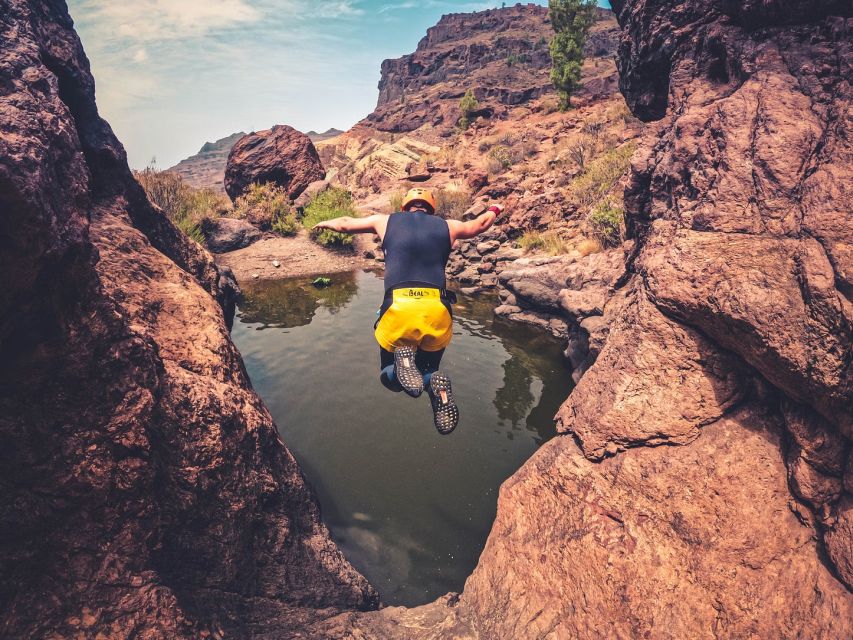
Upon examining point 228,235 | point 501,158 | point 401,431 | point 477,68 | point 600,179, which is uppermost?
point 477,68

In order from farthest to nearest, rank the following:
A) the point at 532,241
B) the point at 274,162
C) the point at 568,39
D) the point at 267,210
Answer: the point at 568,39
the point at 274,162
the point at 267,210
the point at 532,241

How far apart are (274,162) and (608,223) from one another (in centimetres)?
1973

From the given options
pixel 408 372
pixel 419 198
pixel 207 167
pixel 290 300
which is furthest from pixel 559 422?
pixel 207 167

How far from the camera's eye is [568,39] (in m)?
37.6

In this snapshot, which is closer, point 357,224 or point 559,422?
point 357,224

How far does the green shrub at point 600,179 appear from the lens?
55.5 feet

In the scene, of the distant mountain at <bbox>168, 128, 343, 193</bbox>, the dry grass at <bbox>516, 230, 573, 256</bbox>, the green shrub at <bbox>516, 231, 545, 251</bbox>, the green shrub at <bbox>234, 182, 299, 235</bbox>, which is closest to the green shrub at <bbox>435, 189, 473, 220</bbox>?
the dry grass at <bbox>516, 230, 573, 256</bbox>

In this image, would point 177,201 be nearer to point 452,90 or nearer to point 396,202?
point 396,202

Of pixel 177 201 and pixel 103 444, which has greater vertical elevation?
pixel 177 201

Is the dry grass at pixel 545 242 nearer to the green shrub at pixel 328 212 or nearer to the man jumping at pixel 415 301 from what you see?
the green shrub at pixel 328 212

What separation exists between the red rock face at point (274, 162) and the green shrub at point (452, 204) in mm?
8351

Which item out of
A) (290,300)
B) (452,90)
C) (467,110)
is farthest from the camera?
(452,90)

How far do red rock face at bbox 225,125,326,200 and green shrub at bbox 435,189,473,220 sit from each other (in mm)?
8351

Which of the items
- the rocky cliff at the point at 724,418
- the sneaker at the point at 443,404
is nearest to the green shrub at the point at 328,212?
the sneaker at the point at 443,404
